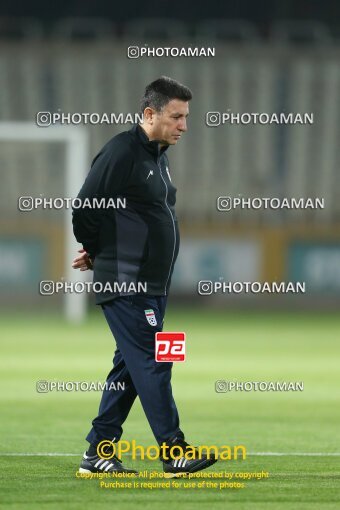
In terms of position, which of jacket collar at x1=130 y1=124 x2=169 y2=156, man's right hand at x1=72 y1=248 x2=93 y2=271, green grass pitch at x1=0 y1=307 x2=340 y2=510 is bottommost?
green grass pitch at x1=0 y1=307 x2=340 y2=510

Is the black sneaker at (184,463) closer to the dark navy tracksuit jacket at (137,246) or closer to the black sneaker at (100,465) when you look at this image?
the dark navy tracksuit jacket at (137,246)

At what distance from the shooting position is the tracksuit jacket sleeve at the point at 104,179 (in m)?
5.38

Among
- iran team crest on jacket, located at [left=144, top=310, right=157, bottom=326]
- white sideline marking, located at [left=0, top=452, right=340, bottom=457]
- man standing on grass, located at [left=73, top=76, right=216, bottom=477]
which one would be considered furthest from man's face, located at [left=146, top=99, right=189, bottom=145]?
white sideline marking, located at [left=0, top=452, right=340, bottom=457]

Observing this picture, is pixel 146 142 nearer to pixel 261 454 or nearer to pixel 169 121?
pixel 169 121

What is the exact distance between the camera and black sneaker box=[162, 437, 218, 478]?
213 inches

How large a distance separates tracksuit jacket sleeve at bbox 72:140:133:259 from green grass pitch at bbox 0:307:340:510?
1.25 meters

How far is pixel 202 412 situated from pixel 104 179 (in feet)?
12.2

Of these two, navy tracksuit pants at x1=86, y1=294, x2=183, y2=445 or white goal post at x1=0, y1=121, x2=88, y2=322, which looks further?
white goal post at x1=0, y1=121, x2=88, y2=322

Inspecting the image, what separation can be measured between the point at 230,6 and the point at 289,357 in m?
14.3

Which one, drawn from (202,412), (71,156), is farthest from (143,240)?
(71,156)

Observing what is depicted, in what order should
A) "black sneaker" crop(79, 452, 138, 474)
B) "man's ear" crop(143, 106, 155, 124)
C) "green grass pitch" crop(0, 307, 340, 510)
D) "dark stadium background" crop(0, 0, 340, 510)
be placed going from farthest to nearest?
"dark stadium background" crop(0, 0, 340, 510) < "black sneaker" crop(79, 452, 138, 474) < "man's ear" crop(143, 106, 155, 124) < "green grass pitch" crop(0, 307, 340, 510)

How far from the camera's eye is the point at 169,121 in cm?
548

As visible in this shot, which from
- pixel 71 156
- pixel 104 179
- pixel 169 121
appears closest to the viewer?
pixel 104 179

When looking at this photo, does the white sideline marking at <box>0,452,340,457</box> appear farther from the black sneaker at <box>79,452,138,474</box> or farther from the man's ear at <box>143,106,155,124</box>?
the man's ear at <box>143,106,155,124</box>
